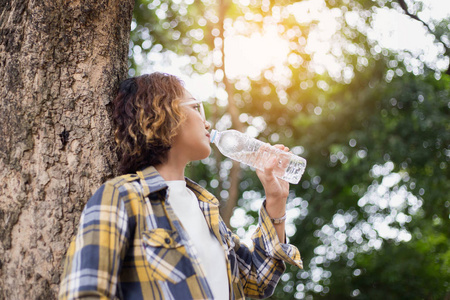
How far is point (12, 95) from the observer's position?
6.03 ft

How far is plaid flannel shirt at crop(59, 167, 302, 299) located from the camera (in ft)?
4.48

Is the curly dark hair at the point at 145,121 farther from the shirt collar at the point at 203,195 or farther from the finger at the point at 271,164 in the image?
the finger at the point at 271,164

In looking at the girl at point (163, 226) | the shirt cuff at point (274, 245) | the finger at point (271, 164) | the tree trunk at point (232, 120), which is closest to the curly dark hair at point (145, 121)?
the girl at point (163, 226)

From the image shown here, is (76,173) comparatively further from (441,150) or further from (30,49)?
(441,150)

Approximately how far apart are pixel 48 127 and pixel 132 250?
64 cm

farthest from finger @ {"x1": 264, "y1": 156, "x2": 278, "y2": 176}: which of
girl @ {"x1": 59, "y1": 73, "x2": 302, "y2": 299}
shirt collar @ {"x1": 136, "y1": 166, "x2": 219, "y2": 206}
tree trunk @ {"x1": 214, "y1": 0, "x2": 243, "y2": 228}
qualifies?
tree trunk @ {"x1": 214, "y1": 0, "x2": 243, "y2": 228}

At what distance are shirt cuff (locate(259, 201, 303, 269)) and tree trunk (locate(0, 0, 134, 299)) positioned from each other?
72cm

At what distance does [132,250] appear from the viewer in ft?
5.00

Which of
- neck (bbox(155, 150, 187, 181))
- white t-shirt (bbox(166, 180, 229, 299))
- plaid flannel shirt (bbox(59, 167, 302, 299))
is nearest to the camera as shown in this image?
plaid flannel shirt (bbox(59, 167, 302, 299))

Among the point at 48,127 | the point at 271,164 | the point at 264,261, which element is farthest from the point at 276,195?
the point at 48,127

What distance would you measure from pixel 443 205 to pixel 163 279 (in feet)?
31.2

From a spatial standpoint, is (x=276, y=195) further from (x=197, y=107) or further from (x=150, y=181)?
(x=150, y=181)

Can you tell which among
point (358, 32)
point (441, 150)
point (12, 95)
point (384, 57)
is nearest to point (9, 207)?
point (12, 95)

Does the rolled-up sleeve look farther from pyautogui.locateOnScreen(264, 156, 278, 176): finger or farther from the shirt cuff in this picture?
pyautogui.locateOnScreen(264, 156, 278, 176): finger
